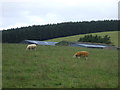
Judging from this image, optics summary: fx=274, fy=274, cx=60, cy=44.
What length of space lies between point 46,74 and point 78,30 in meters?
108

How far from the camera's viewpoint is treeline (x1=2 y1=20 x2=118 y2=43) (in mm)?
99375

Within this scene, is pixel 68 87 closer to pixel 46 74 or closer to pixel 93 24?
pixel 46 74

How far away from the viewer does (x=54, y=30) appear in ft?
367

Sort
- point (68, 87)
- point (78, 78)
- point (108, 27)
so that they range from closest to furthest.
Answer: point (68, 87) < point (78, 78) < point (108, 27)

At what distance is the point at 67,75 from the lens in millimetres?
12664

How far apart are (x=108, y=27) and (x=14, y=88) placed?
4535 inches

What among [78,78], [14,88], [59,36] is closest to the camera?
[14,88]

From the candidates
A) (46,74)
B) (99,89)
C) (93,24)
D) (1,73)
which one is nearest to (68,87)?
(99,89)

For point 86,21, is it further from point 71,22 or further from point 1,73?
point 1,73

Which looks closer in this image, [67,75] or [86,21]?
[67,75]

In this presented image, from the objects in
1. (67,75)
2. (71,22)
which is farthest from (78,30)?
(67,75)

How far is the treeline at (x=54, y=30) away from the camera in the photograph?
9938cm

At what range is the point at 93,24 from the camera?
122062 mm

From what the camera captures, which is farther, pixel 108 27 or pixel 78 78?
pixel 108 27
